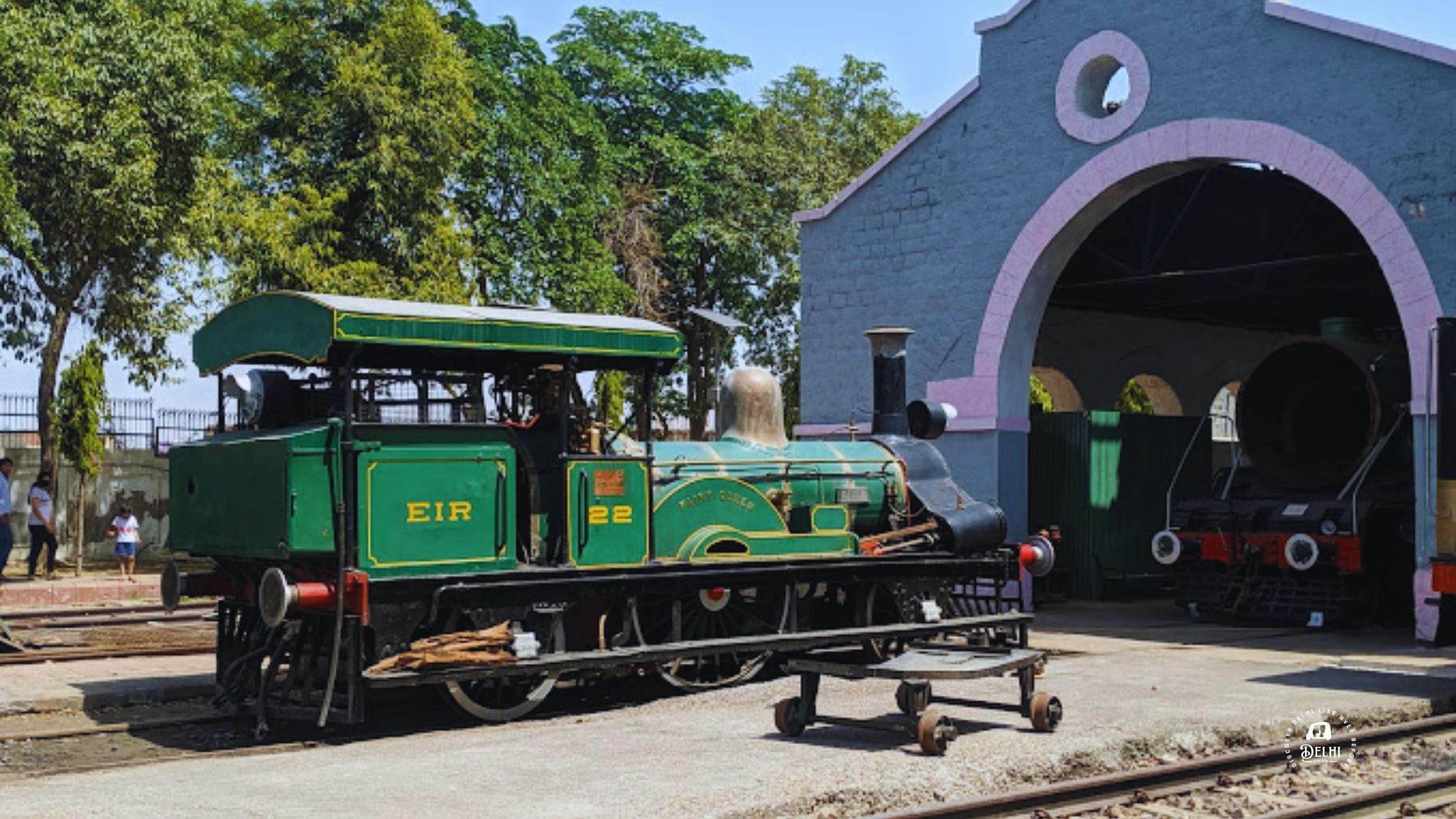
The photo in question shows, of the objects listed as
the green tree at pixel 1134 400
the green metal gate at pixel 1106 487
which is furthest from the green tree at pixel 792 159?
the green metal gate at pixel 1106 487

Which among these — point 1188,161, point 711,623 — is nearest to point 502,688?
point 711,623

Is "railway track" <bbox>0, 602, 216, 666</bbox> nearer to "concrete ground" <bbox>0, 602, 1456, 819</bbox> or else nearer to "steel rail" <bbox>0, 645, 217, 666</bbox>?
"steel rail" <bbox>0, 645, 217, 666</bbox>

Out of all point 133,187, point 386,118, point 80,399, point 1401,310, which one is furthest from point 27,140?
point 1401,310

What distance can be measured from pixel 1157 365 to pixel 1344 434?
8.12 m

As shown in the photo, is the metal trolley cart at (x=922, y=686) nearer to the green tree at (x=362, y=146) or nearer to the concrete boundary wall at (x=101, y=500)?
the green tree at (x=362, y=146)

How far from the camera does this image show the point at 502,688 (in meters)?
10.0

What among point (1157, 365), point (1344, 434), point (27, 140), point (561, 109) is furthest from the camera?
point (561, 109)

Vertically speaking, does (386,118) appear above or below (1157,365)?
above

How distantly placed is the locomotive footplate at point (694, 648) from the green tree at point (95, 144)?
10.9 m

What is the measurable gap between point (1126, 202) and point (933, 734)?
1113 cm

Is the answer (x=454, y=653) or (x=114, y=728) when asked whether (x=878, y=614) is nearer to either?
(x=454, y=653)

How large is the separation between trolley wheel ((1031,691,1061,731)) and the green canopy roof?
3.44m

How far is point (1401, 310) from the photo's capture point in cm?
1401

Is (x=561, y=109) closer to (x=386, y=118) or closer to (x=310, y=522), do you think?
(x=386, y=118)
